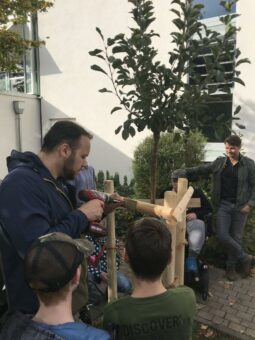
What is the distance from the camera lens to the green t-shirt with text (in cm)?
170

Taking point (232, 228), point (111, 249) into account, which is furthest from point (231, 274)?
point (111, 249)

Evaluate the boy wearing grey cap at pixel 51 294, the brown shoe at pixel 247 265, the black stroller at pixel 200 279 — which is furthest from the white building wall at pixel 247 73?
the boy wearing grey cap at pixel 51 294

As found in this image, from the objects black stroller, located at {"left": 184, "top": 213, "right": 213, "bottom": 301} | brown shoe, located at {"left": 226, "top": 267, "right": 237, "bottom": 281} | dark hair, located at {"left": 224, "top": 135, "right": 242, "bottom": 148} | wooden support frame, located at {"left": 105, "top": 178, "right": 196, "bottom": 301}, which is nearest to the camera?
wooden support frame, located at {"left": 105, "top": 178, "right": 196, "bottom": 301}

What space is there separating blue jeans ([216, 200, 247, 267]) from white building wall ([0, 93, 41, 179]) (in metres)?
7.35

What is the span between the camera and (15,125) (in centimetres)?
1088

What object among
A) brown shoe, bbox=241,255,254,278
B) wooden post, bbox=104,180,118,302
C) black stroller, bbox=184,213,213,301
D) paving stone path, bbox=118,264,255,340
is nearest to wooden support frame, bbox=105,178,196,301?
wooden post, bbox=104,180,118,302

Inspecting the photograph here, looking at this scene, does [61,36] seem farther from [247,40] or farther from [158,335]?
[158,335]

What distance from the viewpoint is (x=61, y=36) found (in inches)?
400

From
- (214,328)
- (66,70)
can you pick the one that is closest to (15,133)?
(66,70)

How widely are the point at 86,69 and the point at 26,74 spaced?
285 cm

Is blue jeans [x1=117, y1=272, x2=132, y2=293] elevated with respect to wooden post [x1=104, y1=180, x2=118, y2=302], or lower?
lower

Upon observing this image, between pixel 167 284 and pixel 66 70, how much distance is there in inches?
343

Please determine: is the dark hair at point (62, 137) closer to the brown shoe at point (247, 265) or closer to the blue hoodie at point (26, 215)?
the blue hoodie at point (26, 215)

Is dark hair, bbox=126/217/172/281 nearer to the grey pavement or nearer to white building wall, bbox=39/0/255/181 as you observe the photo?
the grey pavement
